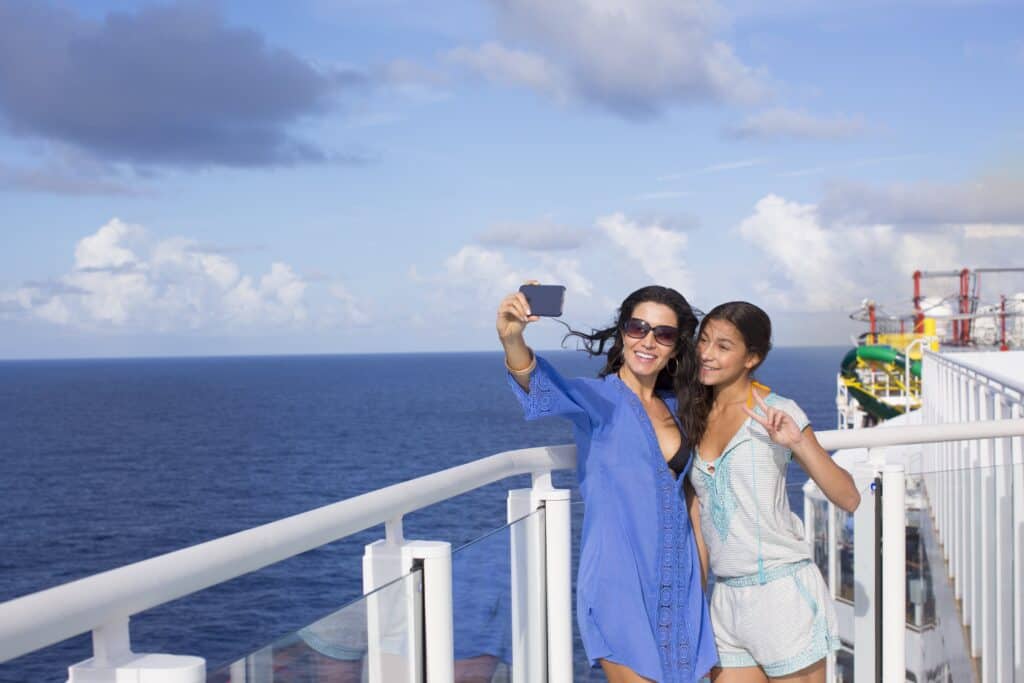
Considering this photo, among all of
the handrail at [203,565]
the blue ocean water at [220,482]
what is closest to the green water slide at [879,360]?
the blue ocean water at [220,482]

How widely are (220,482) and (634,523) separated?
181 ft

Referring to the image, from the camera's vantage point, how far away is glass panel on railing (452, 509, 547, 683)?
2549 mm

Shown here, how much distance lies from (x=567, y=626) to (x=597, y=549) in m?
0.34

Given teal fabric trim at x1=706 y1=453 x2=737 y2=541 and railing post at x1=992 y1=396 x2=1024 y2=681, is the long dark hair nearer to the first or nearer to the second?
teal fabric trim at x1=706 y1=453 x2=737 y2=541

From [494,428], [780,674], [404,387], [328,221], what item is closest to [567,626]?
[780,674]

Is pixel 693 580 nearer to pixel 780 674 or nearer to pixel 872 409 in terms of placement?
pixel 780 674

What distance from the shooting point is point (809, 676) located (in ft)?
9.70

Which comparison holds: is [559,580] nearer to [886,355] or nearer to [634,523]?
[634,523]

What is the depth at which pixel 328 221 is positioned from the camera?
15888 cm

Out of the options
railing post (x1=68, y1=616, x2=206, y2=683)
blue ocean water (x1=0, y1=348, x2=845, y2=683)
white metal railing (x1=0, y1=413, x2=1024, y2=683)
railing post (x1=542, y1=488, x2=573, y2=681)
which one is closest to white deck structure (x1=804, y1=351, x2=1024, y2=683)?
white metal railing (x1=0, y1=413, x2=1024, y2=683)

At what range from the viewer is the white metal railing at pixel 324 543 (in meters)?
1.35

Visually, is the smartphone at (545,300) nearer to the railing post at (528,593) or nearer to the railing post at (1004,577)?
the railing post at (528,593)

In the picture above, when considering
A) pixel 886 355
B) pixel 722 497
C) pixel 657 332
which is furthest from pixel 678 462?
pixel 886 355

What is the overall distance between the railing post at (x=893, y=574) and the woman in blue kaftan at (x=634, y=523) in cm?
91
